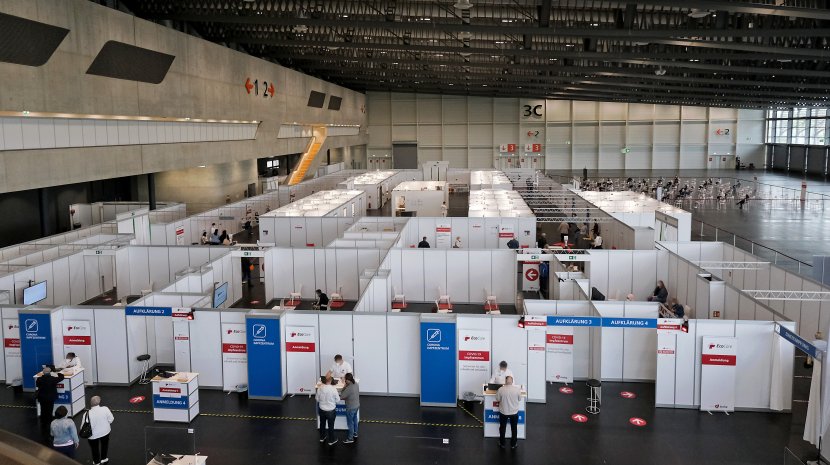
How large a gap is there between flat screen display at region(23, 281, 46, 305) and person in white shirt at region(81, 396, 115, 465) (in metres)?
7.86

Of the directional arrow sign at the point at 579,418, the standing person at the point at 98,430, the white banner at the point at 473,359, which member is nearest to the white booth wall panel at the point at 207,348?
the standing person at the point at 98,430

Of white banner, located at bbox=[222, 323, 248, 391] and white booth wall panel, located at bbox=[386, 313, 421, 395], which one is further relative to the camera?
white banner, located at bbox=[222, 323, 248, 391]

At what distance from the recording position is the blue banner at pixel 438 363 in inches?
483

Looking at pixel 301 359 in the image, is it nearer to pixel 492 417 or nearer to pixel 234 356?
pixel 234 356

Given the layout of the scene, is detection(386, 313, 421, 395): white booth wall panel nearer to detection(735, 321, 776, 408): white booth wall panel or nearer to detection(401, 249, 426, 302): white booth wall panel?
detection(735, 321, 776, 408): white booth wall panel

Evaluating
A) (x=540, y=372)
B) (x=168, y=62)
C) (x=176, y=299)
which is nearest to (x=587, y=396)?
(x=540, y=372)

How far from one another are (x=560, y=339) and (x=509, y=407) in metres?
3.11

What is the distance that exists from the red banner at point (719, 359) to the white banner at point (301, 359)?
24.3 ft

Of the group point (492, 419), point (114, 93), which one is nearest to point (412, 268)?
point (492, 419)

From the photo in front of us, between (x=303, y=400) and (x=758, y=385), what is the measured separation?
8.63m

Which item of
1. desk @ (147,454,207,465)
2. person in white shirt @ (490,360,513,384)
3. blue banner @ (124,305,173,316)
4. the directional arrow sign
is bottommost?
the directional arrow sign

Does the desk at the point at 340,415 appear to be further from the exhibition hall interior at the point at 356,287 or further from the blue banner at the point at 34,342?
the blue banner at the point at 34,342

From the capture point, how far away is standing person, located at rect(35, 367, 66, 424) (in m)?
11.3

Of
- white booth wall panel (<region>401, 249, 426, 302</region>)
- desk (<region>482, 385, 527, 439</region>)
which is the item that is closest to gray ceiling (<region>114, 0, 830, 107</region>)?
white booth wall panel (<region>401, 249, 426, 302</region>)
